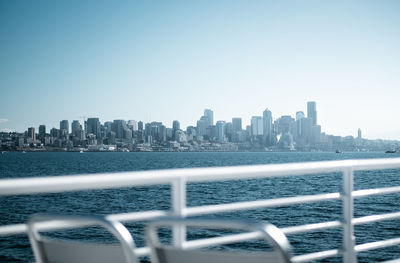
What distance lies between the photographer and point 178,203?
257 centimetres

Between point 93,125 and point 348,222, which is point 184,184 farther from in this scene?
point 93,125

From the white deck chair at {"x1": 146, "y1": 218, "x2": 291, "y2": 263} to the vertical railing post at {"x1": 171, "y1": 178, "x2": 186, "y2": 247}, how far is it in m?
1.06

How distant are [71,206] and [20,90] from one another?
90.7 m

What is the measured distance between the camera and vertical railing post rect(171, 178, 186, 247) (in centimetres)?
251

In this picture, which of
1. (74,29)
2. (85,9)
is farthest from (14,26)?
(85,9)

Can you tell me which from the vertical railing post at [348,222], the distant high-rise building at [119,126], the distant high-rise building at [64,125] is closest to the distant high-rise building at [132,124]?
the distant high-rise building at [119,126]

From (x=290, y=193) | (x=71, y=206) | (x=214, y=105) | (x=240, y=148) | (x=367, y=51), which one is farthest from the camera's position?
(x=240, y=148)

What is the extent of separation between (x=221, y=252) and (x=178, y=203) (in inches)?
48.1

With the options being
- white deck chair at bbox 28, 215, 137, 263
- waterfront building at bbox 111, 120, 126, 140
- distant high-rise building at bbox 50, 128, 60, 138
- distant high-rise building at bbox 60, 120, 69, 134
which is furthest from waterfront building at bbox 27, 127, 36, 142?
white deck chair at bbox 28, 215, 137, 263

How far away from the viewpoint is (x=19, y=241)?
21875 millimetres

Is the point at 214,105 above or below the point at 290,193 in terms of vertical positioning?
above

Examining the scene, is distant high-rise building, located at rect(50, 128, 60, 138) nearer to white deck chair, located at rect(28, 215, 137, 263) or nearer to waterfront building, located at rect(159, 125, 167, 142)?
waterfront building, located at rect(159, 125, 167, 142)

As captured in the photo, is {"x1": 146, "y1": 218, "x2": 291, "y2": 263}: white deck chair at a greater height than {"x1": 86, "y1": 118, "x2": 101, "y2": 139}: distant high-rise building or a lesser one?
lesser

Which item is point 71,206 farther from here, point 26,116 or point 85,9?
point 26,116
